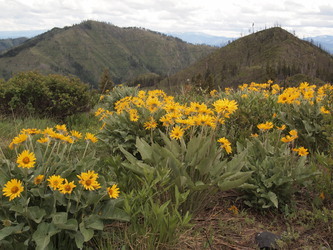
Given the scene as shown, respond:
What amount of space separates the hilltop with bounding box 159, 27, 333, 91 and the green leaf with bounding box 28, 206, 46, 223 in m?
Result: 93.3

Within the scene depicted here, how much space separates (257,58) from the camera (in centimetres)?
11512

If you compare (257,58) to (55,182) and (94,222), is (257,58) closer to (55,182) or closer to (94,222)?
(94,222)

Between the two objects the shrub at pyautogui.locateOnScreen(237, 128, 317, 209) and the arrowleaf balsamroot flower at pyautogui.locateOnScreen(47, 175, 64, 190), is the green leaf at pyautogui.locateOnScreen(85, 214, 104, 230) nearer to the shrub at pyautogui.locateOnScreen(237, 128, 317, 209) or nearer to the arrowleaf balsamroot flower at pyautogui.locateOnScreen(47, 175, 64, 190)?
the arrowleaf balsamroot flower at pyautogui.locateOnScreen(47, 175, 64, 190)

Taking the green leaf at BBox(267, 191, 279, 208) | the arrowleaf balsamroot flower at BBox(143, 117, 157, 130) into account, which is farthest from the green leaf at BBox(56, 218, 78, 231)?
the green leaf at BBox(267, 191, 279, 208)

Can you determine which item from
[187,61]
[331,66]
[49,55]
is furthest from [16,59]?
[331,66]

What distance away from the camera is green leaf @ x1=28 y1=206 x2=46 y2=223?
188cm

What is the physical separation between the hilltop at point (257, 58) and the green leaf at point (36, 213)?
93.3m

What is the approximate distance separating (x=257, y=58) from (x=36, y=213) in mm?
121223

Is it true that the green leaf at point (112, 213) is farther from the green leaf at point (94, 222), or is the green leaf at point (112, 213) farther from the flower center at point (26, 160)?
the flower center at point (26, 160)

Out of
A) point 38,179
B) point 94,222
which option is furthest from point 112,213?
point 38,179

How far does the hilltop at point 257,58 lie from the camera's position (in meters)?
98.8

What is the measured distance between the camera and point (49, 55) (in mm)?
164875

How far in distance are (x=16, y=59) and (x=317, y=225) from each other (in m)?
170

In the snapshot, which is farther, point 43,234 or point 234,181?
point 234,181
